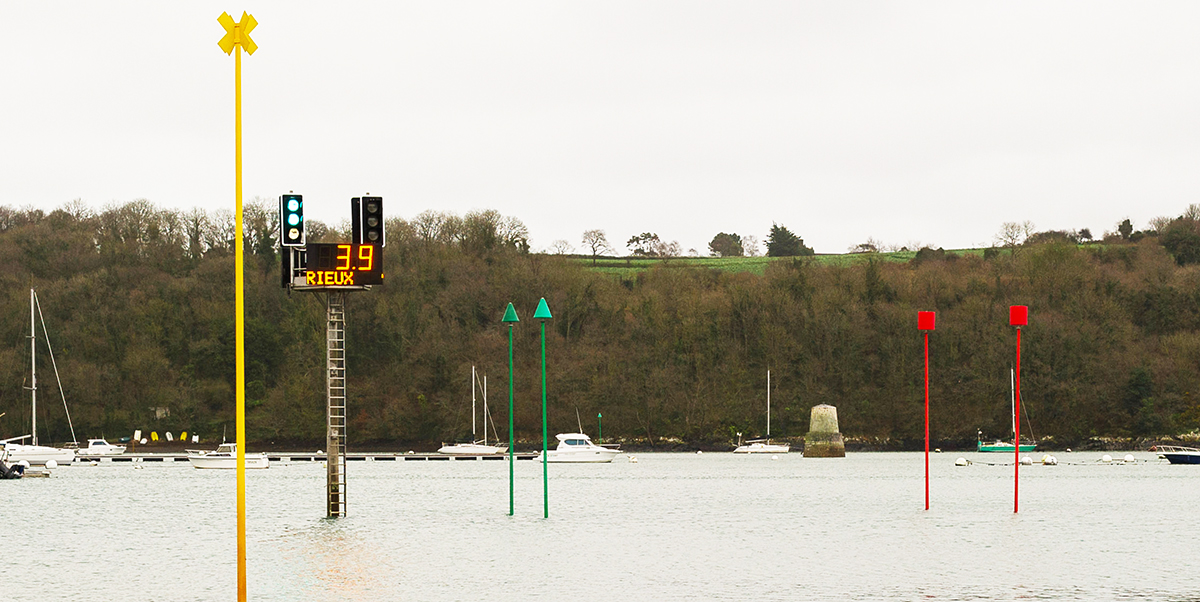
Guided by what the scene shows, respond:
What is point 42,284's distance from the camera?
116438mm

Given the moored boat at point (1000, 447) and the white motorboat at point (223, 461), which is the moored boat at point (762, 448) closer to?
the moored boat at point (1000, 447)

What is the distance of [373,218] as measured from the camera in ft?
122

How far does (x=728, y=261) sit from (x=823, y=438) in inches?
1917

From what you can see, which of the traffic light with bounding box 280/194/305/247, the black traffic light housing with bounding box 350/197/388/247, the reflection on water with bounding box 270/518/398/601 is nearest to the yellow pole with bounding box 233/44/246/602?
the reflection on water with bounding box 270/518/398/601

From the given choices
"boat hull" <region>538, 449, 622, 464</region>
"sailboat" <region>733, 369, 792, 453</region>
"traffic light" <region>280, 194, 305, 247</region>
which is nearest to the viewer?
"traffic light" <region>280, 194, 305, 247</region>

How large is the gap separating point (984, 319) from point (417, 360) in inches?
2028

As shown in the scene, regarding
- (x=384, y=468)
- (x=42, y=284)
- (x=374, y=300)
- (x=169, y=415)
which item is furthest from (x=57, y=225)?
(x=384, y=468)

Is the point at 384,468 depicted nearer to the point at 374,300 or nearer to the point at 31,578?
the point at 374,300

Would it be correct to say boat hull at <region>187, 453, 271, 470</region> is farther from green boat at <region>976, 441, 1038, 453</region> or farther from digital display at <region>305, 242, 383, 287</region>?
green boat at <region>976, 441, 1038, 453</region>

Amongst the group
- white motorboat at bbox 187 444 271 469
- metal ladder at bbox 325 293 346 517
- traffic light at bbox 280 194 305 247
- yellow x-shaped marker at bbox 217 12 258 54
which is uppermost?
yellow x-shaped marker at bbox 217 12 258 54

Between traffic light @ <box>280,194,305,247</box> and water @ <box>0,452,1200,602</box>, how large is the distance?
26.5ft

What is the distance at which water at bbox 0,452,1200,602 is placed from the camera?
24.5m

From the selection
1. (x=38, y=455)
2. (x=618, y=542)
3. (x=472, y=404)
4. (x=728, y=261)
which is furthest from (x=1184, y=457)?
(x=38, y=455)

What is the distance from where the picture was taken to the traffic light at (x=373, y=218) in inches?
1459
